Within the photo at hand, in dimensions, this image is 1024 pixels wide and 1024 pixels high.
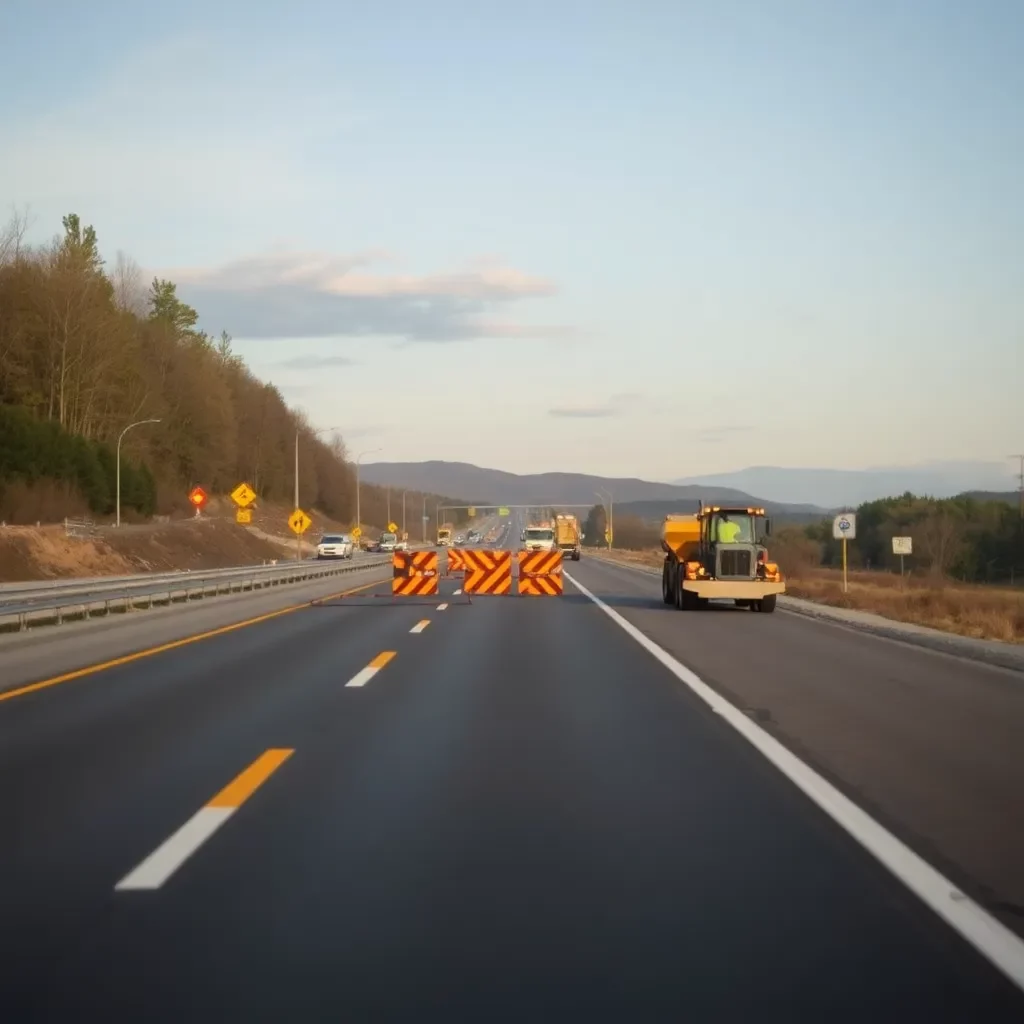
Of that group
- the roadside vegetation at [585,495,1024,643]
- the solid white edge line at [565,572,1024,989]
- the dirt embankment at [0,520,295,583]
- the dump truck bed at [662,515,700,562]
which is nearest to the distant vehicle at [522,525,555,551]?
the roadside vegetation at [585,495,1024,643]

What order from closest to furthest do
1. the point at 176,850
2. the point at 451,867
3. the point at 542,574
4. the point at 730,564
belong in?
the point at 451,867 → the point at 176,850 → the point at 730,564 → the point at 542,574

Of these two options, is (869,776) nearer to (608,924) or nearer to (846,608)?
(608,924)

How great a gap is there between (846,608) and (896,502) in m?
111

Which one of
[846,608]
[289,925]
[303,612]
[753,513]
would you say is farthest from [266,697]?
[846,608]

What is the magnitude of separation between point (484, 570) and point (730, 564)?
26.2ft

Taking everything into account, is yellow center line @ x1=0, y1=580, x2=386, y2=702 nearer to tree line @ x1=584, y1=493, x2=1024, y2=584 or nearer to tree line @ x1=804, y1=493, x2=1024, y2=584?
tree line @ x1=584, y1=493, x2=1024, y2=584

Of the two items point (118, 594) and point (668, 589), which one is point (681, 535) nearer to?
point (668, 589)

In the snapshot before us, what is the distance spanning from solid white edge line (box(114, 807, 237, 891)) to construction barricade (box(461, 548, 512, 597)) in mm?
27392

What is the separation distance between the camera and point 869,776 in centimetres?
956

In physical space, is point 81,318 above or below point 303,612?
above

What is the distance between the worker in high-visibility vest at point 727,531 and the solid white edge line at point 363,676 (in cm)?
1526

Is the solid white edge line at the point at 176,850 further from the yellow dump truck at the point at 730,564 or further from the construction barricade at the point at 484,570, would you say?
the construction barricade at the point at 484,570

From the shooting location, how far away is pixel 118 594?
26703 mm

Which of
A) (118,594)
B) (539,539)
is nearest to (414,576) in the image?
(118,594)
